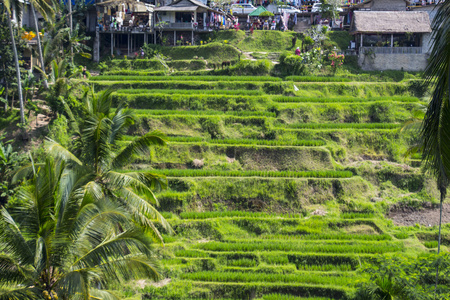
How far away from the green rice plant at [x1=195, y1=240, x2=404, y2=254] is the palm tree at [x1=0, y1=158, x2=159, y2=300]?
25.3 feet

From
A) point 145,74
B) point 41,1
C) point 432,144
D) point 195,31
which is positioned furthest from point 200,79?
point 432,144

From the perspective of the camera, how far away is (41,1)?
22.5 meters

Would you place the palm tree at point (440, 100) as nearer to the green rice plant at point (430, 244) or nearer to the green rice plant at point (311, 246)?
the green rice plant at point (311, 246)

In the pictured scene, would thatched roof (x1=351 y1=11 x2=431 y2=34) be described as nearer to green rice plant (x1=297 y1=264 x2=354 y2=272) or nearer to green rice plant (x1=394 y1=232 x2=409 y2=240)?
green rice plant (x1=394 y1=232 x2=409 y2=240)

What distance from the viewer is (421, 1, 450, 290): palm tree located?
5.64 metres

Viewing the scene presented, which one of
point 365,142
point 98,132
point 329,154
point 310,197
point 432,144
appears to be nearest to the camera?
point 432,144

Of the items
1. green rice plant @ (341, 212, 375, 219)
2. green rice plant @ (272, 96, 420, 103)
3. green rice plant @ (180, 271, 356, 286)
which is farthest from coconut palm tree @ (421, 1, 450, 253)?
green rice plant @ (272, 96, 420, 103)

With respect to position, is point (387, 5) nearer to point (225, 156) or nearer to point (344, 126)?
point (344, 126)

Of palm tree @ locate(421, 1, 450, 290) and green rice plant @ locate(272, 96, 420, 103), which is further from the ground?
palm tree @ locate(421, 1, 450, 290)

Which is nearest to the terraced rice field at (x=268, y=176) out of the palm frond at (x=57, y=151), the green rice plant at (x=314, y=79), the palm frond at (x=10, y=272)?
the green rice plant at (x=314, y=79)

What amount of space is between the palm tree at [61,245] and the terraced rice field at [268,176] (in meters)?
5.99

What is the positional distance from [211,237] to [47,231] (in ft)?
31.5

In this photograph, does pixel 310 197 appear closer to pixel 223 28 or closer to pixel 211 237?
pixel 211 237

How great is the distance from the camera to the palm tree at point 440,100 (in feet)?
18.5
